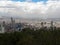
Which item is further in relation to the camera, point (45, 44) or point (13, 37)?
point (13, 37)

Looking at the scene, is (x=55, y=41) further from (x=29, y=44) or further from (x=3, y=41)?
(x=3, y=41)

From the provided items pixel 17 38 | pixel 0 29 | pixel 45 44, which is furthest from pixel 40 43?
pixel 0 29

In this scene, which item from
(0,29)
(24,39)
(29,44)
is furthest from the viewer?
(0,29)

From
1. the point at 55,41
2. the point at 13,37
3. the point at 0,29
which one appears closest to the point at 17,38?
the point at 13,37

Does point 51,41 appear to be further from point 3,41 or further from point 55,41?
→ point 3,41

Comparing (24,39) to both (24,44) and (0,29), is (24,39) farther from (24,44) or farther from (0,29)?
(0,29)

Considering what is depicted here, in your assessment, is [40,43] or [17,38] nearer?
[40,43]

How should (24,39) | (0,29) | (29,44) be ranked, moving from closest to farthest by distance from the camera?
(29,44)
(24,39)
(0,29)
